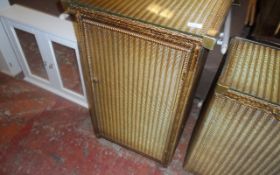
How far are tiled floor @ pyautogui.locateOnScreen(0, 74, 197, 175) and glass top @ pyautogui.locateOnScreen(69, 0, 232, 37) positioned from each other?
1.03 meters

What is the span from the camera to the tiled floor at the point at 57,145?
1.57 meters

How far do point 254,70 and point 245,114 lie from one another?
19cm

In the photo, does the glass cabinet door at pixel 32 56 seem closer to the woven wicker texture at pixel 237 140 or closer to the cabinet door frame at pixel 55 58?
the cabinet door frame at pixel 55 58

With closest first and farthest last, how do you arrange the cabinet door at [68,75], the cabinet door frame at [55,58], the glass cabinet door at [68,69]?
the cabinet door frame at [55,58]
the cabinet door at [68,75]
the glass cabinet door at [68,69]

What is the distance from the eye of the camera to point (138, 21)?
2.94ft

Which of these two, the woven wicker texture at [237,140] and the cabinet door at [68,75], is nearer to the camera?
the woven wicker texture at [237,140]

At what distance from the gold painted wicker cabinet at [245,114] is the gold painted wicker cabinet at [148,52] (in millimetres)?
138

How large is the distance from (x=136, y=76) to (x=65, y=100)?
3.53 ft

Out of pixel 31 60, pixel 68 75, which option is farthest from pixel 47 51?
pixel 31 60

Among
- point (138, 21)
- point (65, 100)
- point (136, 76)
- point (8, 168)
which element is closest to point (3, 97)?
point (65, 100)

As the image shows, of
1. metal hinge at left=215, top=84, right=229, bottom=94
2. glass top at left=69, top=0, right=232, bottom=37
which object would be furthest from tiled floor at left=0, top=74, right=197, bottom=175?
glass top at left=69, top=0, right=232, bottom=37

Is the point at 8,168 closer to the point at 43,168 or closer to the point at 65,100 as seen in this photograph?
the point at 43,168

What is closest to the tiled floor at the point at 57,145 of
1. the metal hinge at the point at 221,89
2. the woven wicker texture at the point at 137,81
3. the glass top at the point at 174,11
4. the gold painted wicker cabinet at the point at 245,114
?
the woven wicker texture at the point at 137,81

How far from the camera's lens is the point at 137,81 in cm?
111
